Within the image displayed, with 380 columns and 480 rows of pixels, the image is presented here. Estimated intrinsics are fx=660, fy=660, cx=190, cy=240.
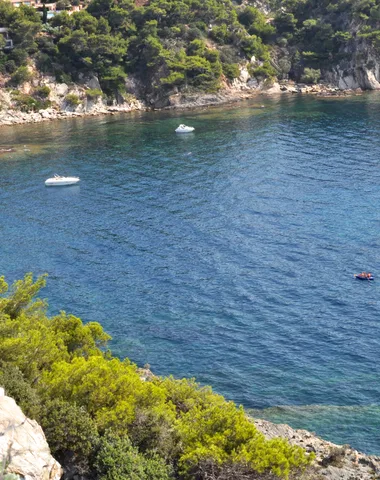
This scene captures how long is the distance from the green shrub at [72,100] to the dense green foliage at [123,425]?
114m

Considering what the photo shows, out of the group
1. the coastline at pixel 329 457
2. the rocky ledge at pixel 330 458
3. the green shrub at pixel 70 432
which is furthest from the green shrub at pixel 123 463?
the rocky ledge at pixel 330 458

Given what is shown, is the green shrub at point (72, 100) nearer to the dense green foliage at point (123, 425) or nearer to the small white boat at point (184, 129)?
the small white boat at point (184, 129)

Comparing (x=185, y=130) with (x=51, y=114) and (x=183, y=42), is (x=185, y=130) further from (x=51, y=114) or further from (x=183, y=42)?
(x=183, y=42)

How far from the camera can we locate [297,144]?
4272 inches

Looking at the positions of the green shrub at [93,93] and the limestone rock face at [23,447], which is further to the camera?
the green shrub at [93,93]

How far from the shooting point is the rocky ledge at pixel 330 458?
35.7 meters

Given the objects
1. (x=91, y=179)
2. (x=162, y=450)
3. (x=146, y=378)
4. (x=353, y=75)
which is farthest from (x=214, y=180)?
(x=353, y=75)

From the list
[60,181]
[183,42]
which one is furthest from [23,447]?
[183,42]

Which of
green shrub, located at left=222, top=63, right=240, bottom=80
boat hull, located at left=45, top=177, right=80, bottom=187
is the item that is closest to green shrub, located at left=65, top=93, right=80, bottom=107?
green shrub, located at left=222, top=63, right=240, bottom=80

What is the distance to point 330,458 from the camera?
3706cm

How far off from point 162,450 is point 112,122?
110 m

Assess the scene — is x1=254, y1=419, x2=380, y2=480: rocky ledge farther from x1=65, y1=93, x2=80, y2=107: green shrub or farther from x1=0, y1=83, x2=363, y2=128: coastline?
x1=65, y1=93, x2=80, y2=107: green shrub

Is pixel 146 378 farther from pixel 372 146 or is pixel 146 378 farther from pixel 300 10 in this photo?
pixel 300 10

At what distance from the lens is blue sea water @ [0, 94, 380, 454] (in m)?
47.0
